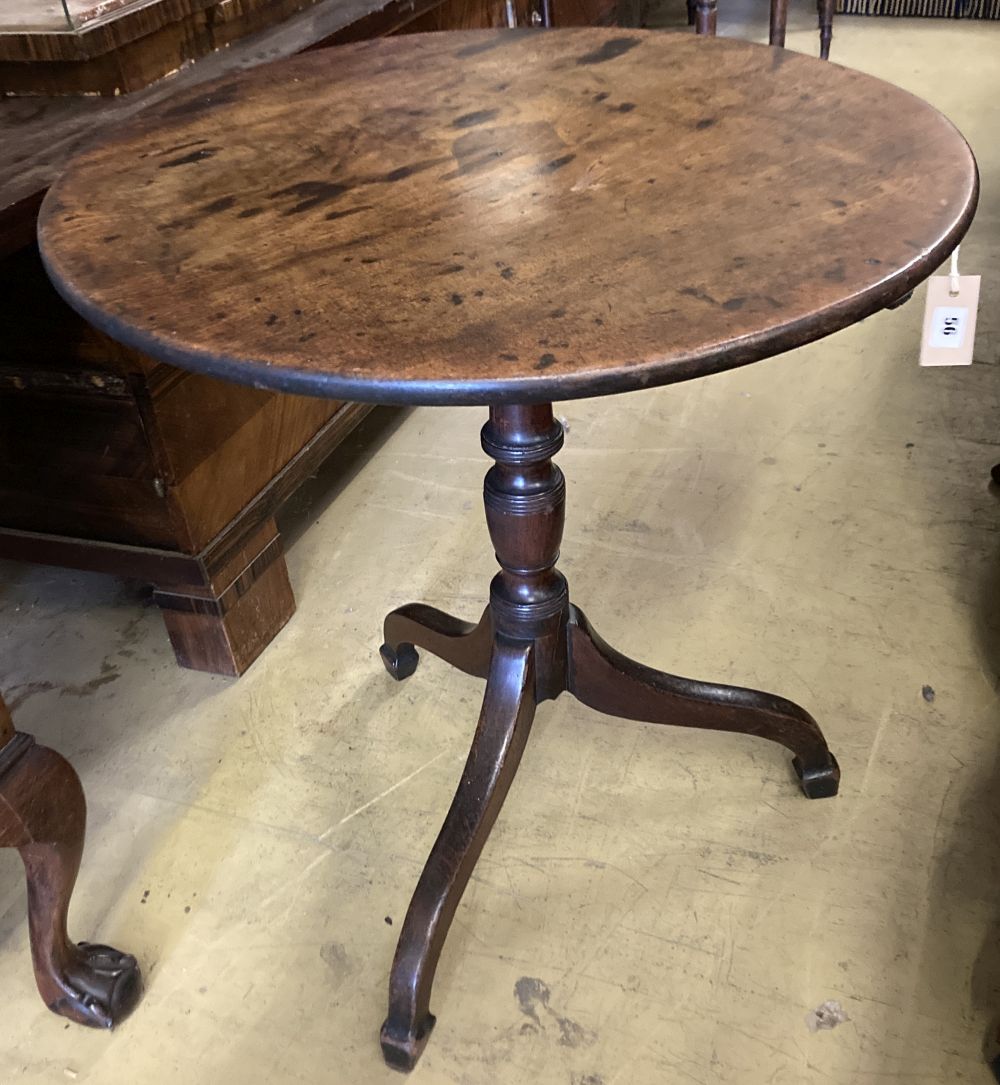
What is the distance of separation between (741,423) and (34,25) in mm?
1299

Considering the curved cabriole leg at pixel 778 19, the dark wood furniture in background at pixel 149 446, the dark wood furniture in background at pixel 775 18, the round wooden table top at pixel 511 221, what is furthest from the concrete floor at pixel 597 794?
the curved cabriole leg at pixel 778 19

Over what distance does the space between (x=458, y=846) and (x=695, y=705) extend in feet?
1.08

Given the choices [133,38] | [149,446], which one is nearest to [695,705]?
[149,446]

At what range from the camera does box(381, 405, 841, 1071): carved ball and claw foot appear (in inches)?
40.1

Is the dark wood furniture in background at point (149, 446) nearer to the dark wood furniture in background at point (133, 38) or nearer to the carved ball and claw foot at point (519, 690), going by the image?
the dark wood furniture in background at point (133, 38)

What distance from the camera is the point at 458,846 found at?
1077 mm

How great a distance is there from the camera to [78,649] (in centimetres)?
158

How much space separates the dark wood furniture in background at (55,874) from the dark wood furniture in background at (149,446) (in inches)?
17.4

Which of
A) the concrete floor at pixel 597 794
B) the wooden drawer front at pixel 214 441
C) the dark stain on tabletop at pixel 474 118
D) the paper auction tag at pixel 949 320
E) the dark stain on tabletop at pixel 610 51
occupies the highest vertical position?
the dark stain on tabletop at pixel 610 51

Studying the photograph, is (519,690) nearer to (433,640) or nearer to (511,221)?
(433,640)

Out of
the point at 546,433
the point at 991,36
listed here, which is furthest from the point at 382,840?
the point at 991,36

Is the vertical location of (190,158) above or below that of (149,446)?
above

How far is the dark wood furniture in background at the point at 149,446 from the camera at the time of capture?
1.24 metres

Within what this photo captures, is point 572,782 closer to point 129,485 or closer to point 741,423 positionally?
point 129,485
